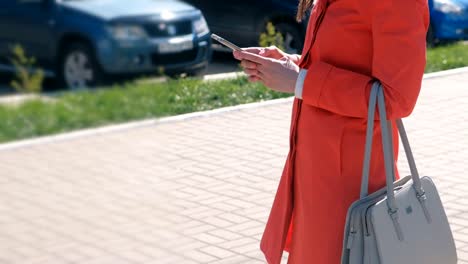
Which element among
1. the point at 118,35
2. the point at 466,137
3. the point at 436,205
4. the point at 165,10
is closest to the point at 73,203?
the point at 118,35

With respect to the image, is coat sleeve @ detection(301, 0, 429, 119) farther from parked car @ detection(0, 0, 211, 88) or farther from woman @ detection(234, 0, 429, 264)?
parked car @ detection(0, 0, 211, 88)

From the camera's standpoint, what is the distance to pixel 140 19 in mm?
6633

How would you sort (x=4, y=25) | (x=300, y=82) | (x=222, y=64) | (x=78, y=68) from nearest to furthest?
(x=300, y=82), (x=4, y=25), (x=78, y=68), (x=222, y=64)

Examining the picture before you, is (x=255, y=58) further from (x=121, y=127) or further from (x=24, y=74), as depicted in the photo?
(x=121, y=127)

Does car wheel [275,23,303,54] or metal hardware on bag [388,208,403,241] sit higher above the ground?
metal hardware on bag [388,208,403,241]

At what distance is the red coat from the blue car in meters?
10.5

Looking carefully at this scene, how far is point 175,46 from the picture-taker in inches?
299

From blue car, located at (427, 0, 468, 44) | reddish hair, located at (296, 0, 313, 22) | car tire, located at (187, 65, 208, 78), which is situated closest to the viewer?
reddish hair, located at (296, 0, 313, 22)

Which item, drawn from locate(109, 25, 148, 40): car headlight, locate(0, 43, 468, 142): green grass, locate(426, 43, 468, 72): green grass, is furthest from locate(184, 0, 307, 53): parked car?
locate(109, 25, 148, 40): car headlight

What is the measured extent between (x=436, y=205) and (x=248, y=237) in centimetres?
269

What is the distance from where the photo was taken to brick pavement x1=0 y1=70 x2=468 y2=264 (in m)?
5.29

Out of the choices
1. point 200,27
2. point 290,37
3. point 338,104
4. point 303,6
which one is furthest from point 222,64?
point 338,104

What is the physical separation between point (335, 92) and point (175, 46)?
16.7 feet

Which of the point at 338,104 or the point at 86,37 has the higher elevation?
the point at 338,104
